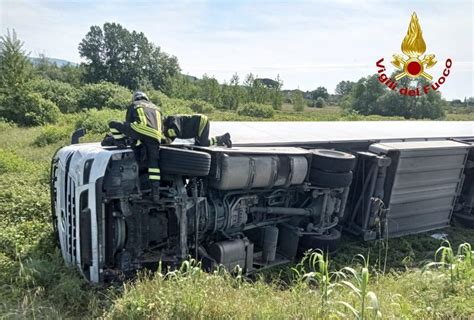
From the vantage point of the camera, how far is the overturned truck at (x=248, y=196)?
3572mm

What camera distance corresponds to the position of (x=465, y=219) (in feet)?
20.9

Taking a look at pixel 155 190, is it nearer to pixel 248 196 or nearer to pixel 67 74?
pixel 248 196

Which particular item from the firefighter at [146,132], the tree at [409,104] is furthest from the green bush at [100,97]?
the tree at [409,104]

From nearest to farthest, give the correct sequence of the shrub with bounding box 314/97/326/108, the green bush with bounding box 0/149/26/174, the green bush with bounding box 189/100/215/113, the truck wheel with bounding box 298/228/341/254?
Result: the truck wheel with bounding box 298/228/341/254 < the green bush with bounding box 0/149/26/174 < the green bush with bounding box 189/100/215/113 < the shrub with bounding box 314/97/326/108

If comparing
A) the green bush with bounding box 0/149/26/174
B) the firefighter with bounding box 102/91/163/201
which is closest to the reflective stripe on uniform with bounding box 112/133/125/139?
the firefighter with bounding box 102/91/163/201

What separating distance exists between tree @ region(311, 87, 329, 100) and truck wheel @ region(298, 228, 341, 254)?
50.3m

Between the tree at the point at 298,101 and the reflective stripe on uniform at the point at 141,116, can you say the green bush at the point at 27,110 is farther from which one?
the tree at the point at 298,101

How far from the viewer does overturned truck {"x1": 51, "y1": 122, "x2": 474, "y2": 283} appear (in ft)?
11.7

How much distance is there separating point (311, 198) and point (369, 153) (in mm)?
1130

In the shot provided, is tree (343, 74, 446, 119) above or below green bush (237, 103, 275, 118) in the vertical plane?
above

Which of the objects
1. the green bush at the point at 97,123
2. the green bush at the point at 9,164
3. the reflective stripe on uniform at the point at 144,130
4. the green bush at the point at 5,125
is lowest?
the green bush at the point at 5,125

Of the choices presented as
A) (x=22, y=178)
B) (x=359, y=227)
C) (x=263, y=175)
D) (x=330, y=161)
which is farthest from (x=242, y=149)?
(x=22, y=178)

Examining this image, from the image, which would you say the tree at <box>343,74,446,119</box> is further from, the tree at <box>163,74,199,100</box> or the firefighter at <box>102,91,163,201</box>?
the firefighter at <box>102,91,163,201</box>

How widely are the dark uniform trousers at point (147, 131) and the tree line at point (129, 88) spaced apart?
1494cm
